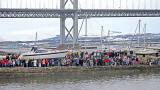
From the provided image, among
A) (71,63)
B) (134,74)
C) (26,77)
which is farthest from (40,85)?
(134,74)

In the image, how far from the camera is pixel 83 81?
31.5m

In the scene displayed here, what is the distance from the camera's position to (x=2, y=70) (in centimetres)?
3247

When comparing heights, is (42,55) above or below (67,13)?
below

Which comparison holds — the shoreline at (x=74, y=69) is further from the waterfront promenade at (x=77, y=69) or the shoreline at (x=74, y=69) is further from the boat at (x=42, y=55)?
the boat at (x=42, y=55)

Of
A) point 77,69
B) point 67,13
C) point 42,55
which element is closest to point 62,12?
point 67,13

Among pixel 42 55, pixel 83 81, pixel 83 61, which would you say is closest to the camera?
pixel 83 81

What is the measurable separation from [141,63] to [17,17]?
5290cm

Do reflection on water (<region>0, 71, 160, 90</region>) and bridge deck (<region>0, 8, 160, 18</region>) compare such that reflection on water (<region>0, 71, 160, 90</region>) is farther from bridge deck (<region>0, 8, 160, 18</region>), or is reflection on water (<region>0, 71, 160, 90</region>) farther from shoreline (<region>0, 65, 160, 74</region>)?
bridge deck (<region>0, 8, 160, 18</region>)

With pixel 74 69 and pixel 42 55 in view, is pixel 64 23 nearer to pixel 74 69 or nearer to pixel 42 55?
pixel 42 55

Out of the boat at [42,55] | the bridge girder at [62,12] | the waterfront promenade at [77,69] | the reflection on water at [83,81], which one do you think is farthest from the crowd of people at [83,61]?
the bridge girder at [62,12]

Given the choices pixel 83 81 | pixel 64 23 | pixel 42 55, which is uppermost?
pixel 64 23

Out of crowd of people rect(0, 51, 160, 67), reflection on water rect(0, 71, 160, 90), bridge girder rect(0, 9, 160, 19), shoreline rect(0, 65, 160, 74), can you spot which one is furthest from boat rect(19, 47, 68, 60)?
bridge girder rect(0, 9, 160, 19)

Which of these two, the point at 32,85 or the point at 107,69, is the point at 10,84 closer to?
the point at 32,85

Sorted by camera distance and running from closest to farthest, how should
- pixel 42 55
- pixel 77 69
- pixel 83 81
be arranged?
pixel 83 81, pixel 77 69, pixel 42 55
